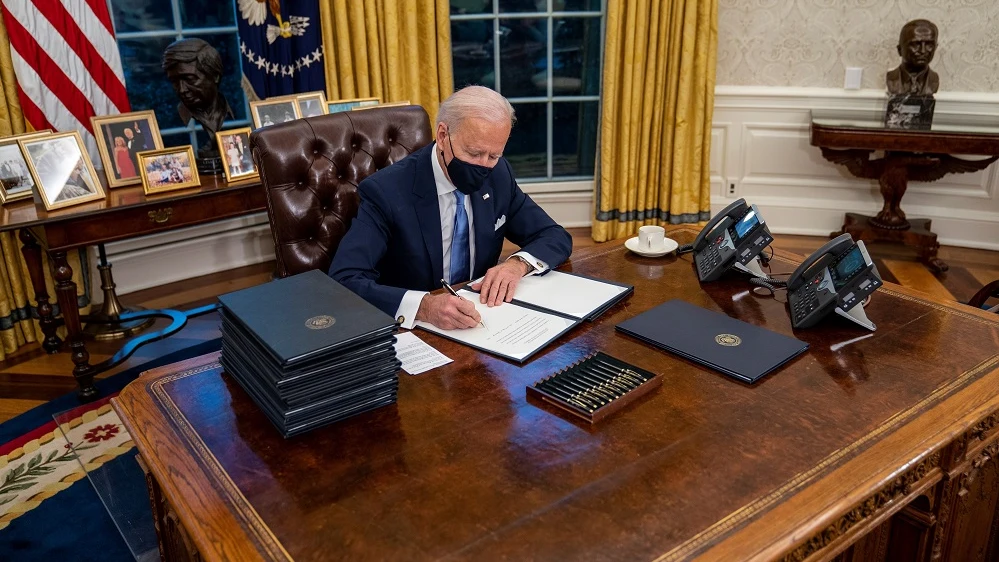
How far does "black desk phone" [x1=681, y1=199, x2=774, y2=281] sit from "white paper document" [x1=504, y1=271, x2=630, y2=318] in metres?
0.25

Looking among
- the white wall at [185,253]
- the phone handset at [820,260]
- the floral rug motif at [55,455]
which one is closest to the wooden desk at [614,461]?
the phone handset at [820,260]

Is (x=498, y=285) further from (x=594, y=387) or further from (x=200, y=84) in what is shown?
(x=200, y=84)

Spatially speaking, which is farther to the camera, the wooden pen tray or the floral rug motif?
the floral rug motif

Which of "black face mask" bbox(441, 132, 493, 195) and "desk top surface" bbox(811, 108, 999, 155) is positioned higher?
"black face mask" bbox(441, 132, 493, 195)

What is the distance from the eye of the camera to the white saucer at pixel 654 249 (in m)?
2.16

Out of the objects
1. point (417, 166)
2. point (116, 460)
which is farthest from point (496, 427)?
point (116, 460)

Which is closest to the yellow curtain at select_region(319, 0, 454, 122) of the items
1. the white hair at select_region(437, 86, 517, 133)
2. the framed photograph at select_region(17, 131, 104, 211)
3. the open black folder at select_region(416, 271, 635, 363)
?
the framed photograph at select_region(17, 131, 104, 211)

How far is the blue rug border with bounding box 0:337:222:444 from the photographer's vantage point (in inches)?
112

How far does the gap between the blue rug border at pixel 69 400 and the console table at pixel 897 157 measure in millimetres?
3194

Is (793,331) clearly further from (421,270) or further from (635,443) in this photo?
(421,270)

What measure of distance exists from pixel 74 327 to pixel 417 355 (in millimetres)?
2011

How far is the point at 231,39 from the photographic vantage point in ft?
13.2

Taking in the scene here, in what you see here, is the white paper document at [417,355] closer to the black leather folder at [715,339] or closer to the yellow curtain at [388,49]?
the black leather folder at [715,339]

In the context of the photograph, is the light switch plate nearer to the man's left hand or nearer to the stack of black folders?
the man's left hand
